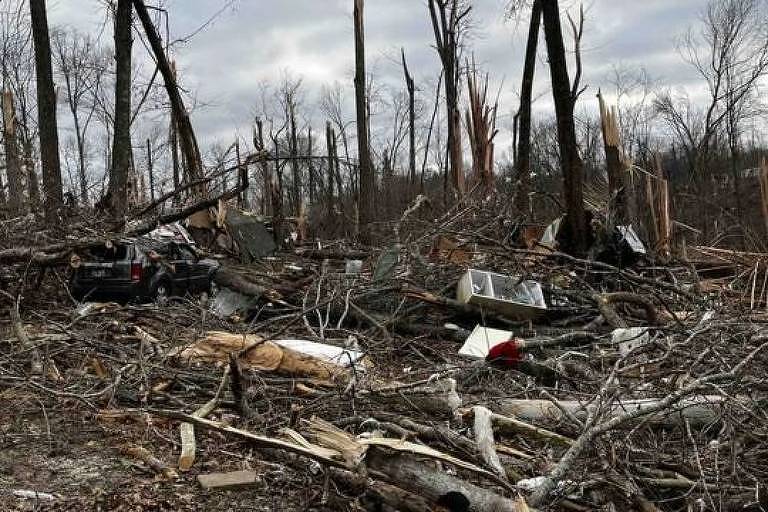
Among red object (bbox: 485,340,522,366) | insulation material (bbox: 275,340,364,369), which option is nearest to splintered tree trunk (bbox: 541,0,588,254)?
red object (bbox: 485,340,522,366)

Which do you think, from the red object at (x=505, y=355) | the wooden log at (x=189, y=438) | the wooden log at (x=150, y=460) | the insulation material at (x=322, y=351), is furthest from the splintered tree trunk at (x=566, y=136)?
the wooden log at (x=150, y=460)

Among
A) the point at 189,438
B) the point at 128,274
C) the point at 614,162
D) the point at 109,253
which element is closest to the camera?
the point at 189,438

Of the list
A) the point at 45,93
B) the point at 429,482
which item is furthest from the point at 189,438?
the point at 45,93

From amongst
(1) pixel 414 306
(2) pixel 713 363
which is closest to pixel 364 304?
(1) pixel 414 306

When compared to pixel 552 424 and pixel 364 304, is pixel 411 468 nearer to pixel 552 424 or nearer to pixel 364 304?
pixel 552 424

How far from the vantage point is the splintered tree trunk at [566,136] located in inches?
390

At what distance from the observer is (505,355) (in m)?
5.78

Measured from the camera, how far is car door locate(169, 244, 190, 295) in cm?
1169

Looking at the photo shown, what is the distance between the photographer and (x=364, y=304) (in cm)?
807

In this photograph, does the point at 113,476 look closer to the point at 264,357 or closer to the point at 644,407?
the point at 264,357

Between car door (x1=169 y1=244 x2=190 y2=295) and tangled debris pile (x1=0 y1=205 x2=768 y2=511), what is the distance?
340cm

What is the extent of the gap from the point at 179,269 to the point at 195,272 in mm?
322

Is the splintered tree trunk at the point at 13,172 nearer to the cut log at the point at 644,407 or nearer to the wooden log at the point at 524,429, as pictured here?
the cut log at the point at 644,407

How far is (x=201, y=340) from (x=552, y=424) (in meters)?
3.03
